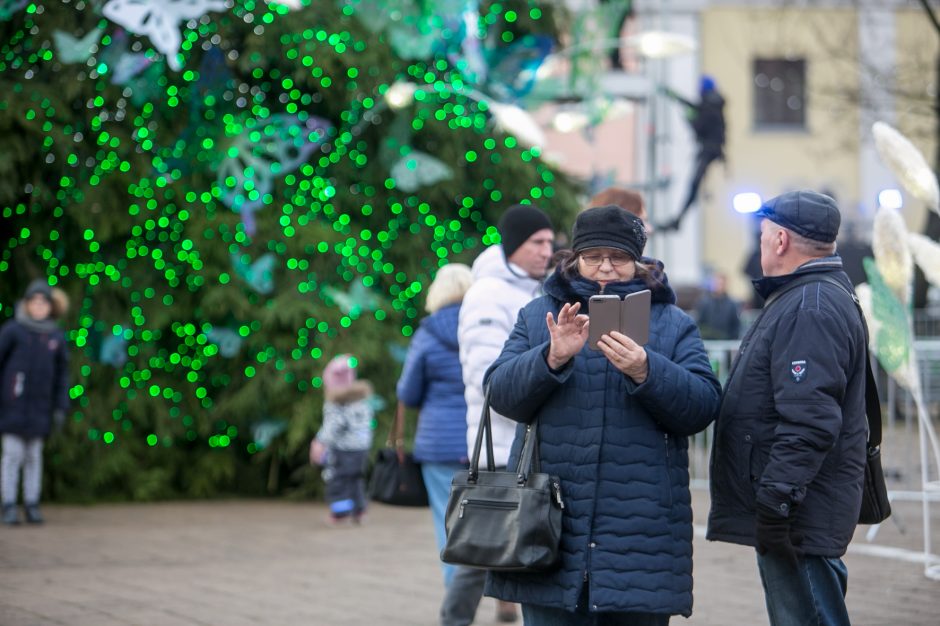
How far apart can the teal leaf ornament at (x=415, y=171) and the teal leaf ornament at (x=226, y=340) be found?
1.90m

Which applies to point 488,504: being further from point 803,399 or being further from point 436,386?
point 436,386

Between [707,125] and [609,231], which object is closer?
[609,231]

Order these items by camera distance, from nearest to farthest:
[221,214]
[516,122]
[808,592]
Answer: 1. [808,592]
2. [221,214]
3. [516,122]

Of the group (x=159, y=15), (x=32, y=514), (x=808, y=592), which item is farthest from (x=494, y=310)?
(x=32, y=514)

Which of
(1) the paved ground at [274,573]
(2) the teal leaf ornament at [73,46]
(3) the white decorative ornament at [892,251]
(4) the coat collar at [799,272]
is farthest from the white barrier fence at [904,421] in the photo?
(4) the coat collar at [799,272]

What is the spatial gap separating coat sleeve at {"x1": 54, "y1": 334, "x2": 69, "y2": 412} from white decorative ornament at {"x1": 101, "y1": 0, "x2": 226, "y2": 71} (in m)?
2.47

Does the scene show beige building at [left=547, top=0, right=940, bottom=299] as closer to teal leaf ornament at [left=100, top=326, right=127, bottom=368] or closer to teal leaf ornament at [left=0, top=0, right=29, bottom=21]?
teal leaf ornament at [left=100, top=326, right=127, bottom=368]

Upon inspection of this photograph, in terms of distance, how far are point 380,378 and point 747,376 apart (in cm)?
822

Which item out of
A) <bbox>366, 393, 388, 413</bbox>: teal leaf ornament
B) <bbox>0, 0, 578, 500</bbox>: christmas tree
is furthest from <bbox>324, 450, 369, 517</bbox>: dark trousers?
<bbox>0, 0, 578, 500</bbox>: christmas tree

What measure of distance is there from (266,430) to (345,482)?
129 cm

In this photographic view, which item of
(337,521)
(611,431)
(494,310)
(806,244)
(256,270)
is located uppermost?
(256,270)

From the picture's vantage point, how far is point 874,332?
28.8 feet

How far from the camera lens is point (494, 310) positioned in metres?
6.71

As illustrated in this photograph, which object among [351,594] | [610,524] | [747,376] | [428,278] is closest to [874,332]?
[351,594]
